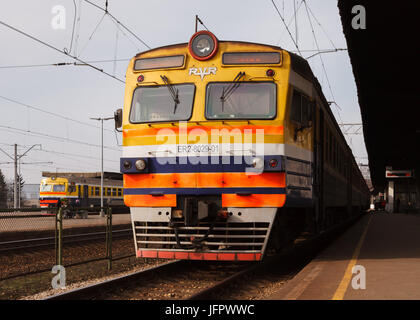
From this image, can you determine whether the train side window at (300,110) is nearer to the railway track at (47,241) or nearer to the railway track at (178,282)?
the railway track at (178,282)

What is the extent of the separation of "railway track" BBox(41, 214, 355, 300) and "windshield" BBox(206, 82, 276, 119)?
8.17 feet

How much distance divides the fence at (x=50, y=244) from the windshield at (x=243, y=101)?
3.11 metres

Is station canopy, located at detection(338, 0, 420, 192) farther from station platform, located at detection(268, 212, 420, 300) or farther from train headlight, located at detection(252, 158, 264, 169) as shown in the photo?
train headlight, located at detection(252, 158, 264, 169)

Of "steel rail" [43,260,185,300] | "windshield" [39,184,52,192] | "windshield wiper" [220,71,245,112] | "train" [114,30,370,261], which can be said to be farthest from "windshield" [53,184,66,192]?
"windshield wiper" [220,71,245,112]

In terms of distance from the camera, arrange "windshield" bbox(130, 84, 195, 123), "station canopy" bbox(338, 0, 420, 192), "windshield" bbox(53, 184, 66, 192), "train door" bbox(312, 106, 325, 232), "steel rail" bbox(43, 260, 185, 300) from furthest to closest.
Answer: "windshield" bbox(53, 184, 66, 192) → "station canopy" bbox(338, 0, 420, 192) → "train door" bbox(312, 106, 325, 232) → "windshield" bbox(130, 84, 195, 123) → "steel rail" bbox(43, 260, 185, 300)

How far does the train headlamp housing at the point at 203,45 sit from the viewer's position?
8.67m

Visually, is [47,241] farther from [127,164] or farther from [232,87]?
[232,87]

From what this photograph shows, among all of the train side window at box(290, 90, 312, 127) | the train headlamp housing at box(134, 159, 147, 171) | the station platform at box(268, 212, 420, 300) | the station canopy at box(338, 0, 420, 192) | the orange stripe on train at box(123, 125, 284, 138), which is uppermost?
the station canopy at box(338, 0, 420, 192)

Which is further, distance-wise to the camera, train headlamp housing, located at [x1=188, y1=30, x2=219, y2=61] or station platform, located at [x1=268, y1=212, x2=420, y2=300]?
train headlamp housing, located at [x1=188, y1=30, x2=219, y2=61]

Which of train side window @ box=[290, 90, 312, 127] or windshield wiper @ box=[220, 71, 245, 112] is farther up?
windshield wiper @ box=[220, 71, 245, 112]

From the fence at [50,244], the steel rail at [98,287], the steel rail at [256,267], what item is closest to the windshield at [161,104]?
the fence at [50,244]

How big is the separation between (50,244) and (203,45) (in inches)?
306

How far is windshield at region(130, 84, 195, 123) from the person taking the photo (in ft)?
28.3

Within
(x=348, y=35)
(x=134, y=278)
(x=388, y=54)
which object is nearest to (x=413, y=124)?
(x=388, y=54)
